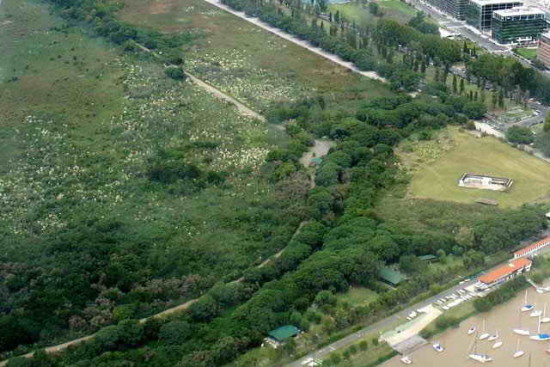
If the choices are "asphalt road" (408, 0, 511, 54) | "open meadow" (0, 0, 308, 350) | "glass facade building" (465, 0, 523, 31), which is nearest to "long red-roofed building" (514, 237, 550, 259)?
"open meadow" (0, 0, 308, 350)

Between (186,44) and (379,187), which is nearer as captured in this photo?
(379,187)

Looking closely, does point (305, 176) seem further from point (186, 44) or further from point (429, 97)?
point (186, 44)

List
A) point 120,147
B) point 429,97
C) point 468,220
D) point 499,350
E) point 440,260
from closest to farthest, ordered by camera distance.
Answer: point 499,350 → point 440,260 → point 468,220 → point 120,147 → point 429,97

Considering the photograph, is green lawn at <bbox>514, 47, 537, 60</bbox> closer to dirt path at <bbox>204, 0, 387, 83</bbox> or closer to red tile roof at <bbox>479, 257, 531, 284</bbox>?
dirt path at <bbox>204, 0, 387, 83</bbox>

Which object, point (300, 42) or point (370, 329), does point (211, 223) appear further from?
point (300, 42)

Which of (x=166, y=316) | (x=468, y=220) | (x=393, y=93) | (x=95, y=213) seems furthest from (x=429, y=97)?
(x=166, y=316)

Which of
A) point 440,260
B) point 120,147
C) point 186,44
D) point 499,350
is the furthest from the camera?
point 186,44

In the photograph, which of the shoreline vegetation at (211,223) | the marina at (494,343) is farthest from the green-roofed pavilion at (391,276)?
the marina at (494,343)

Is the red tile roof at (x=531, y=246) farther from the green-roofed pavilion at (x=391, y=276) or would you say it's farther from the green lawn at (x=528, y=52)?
the green lawn at (x=528, y=52)
